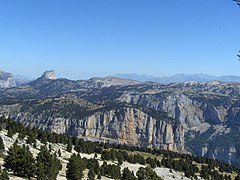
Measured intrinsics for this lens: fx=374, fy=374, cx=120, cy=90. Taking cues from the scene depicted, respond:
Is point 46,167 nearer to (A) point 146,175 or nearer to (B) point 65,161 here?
(A) point 146,175

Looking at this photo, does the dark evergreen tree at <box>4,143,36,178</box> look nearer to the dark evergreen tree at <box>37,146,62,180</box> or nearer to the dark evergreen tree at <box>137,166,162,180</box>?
the dark evergreen tree at <box>37,146,62,180</box>

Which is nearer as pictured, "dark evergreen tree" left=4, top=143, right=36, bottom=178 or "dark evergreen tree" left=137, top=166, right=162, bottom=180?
"dark evergreen tree" left=4, top=143, right=36, bottom=178

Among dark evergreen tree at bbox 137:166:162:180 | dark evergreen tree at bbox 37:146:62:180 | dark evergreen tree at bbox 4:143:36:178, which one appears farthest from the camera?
dark evergreen tree at bbox 137:166:162:180

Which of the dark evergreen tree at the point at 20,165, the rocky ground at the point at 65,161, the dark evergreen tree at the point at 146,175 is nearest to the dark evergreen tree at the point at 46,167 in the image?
the dark evergreen tree at the point at 20,165

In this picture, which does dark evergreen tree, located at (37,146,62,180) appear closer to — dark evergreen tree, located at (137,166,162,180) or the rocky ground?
the rocky ground

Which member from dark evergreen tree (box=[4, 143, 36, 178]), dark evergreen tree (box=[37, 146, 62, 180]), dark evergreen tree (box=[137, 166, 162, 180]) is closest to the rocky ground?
dark evergreen tree (box=[37, 146, 62, 180])

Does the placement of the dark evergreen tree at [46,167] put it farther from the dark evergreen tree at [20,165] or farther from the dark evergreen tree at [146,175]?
the dark evergreen tree at [146,175]

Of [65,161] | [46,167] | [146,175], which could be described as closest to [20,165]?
[46,167]

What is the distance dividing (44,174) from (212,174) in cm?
8826

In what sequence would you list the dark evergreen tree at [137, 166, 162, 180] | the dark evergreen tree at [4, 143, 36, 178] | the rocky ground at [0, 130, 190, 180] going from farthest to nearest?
1. the rocky ground at [0, 130, 190, 180]
2. the dark evergreen tree at [137, 166, 162, 180]
3. the dark evergreen tree at [4, 143, 36, 178]

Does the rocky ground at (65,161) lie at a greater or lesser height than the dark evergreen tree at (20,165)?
lesser

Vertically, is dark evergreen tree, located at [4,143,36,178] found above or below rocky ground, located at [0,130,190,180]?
above

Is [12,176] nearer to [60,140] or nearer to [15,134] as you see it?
[15,134]

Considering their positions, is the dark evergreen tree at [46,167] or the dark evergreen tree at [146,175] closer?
the dark evergreen tree at [46,167]
